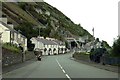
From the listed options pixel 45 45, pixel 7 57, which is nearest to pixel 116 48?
pixel 7 57

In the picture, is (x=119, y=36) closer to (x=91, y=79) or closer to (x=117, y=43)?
(x=117, y=43)

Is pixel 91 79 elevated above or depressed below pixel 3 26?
below

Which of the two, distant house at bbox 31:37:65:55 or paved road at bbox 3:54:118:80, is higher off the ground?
distant house at bbox 31:37:65:55

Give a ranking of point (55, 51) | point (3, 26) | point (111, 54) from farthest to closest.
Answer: point (55, 51)
point (3, 26)
point (111, 54)

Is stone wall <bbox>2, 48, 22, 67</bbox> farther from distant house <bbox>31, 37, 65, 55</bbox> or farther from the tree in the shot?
distant house <bbox>31, 37, 65, 55</bbox>

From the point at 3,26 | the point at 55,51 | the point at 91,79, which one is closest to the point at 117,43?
the point at 91,79

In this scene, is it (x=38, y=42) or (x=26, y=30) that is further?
(x=38, y=42)

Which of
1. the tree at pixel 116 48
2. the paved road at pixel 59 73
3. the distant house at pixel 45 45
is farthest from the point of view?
the distant house at pixel 45 45

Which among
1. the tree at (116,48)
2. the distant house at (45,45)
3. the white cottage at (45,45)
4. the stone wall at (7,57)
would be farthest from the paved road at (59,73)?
the white cottage at (45,45)

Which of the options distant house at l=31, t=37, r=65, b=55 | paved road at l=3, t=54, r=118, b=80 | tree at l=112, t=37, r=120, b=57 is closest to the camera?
paved road at l=3, t=54, r=118, b=80

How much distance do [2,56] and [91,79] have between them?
18.0 metres

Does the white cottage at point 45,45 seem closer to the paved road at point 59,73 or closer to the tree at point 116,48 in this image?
the tree at point 116,48

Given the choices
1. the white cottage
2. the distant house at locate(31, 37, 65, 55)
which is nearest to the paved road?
the distant house at locate(31, 37, 65, 55)

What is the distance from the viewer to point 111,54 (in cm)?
4978
